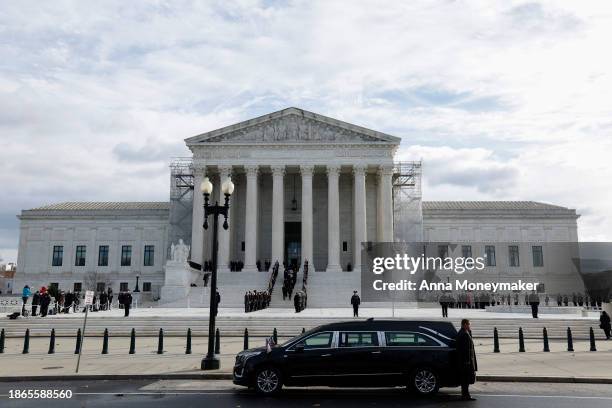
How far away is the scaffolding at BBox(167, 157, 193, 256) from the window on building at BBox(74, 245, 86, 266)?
42.3 ft

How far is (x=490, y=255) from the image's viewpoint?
72.4 m

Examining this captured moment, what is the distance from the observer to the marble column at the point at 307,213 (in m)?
55.3

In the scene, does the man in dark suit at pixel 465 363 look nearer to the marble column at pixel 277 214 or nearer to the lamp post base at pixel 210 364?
the lamp post base at pixel 210 364

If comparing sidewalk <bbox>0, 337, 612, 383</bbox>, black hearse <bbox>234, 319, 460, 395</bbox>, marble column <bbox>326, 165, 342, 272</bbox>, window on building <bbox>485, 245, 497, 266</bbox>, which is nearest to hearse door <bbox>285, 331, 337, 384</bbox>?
black hearse <bbox>234, 319, 460, 395</bbox>

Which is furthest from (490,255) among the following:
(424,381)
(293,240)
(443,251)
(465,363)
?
(465,363)

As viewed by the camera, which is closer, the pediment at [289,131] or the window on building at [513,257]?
the pediment at [289,131]

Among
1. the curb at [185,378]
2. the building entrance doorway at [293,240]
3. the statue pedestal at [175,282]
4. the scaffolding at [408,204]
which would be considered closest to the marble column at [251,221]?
the building entrance doorway at [293,240]

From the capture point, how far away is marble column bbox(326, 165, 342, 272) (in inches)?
2181

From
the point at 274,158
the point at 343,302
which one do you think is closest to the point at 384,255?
the point at 343,302

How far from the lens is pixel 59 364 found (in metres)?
18.5

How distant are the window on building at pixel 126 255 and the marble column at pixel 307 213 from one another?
88.1ft

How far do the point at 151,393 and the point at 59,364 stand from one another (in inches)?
254

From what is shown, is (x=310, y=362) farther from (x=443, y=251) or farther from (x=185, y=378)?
(x=443, y=251)

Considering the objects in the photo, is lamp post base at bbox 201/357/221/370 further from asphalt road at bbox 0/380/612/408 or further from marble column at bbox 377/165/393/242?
marble column at bbox 377/165/393/242
